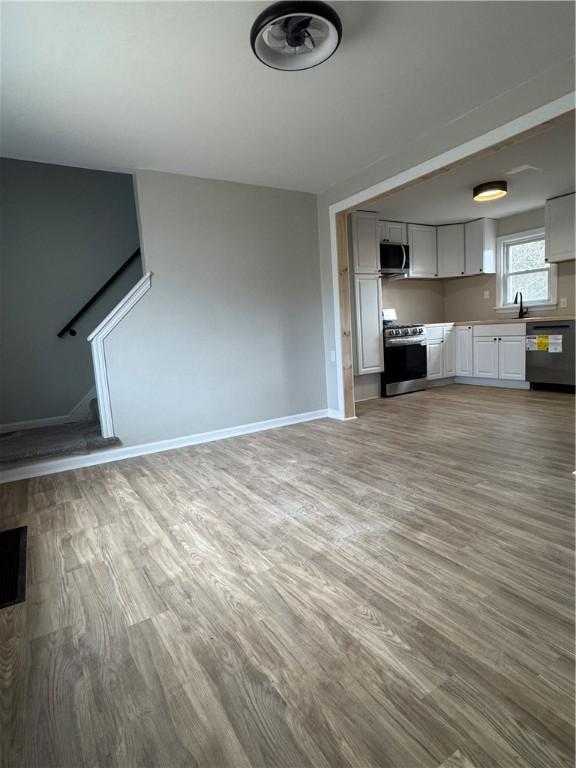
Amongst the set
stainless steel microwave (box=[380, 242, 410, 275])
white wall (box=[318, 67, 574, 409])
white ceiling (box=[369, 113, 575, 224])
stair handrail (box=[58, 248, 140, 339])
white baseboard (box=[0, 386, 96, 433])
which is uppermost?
white ceiling (box=[369, 113, 575, 224])

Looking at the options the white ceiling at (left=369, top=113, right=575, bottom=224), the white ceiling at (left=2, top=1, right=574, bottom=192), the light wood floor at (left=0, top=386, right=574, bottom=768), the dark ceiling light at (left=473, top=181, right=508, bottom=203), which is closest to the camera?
the light wood floor at (left=0, top=386, right=574, bottom=768)

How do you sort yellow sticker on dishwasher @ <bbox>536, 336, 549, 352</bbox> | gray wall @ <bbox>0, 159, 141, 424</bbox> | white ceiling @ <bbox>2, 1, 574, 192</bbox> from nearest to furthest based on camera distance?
white ceiling @ <bbox>2, 1, 574, 192</bbox>, gray wall @ <bbox>0, 159, 141, 424</bbox>, yellow sticker on dishwasher @ <bbox>536, 336, 549, 352</bbox>

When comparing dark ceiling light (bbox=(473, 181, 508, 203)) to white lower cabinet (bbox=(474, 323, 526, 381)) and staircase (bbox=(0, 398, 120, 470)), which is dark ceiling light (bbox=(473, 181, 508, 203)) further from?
staircase (bbox=(0, 398, 120, 470))

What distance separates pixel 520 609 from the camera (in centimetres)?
135

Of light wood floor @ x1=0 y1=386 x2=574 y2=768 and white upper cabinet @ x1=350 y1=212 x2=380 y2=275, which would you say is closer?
light wood floor @ x1=0 y1=386 x2=574 y2=768

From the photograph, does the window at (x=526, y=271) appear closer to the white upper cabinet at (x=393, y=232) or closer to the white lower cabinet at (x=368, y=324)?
the white upper cabinet at (x=393, y=232)

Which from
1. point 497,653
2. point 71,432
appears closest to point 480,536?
point 497,653

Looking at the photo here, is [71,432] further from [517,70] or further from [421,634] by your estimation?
[517,70]

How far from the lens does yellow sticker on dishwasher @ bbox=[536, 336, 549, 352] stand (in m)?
4.99

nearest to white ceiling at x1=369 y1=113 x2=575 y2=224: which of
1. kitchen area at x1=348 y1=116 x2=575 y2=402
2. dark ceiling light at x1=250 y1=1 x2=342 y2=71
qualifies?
kitchen area at x1=348 y1=116 x2=575 y2=402

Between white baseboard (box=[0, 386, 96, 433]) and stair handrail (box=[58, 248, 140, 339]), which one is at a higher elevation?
stair handrail (box=[58, 248, 140, 339])

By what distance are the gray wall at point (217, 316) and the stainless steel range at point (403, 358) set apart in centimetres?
126

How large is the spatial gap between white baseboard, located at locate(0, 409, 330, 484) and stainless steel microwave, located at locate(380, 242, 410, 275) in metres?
2.40

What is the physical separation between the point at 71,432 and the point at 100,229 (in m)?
2.19
